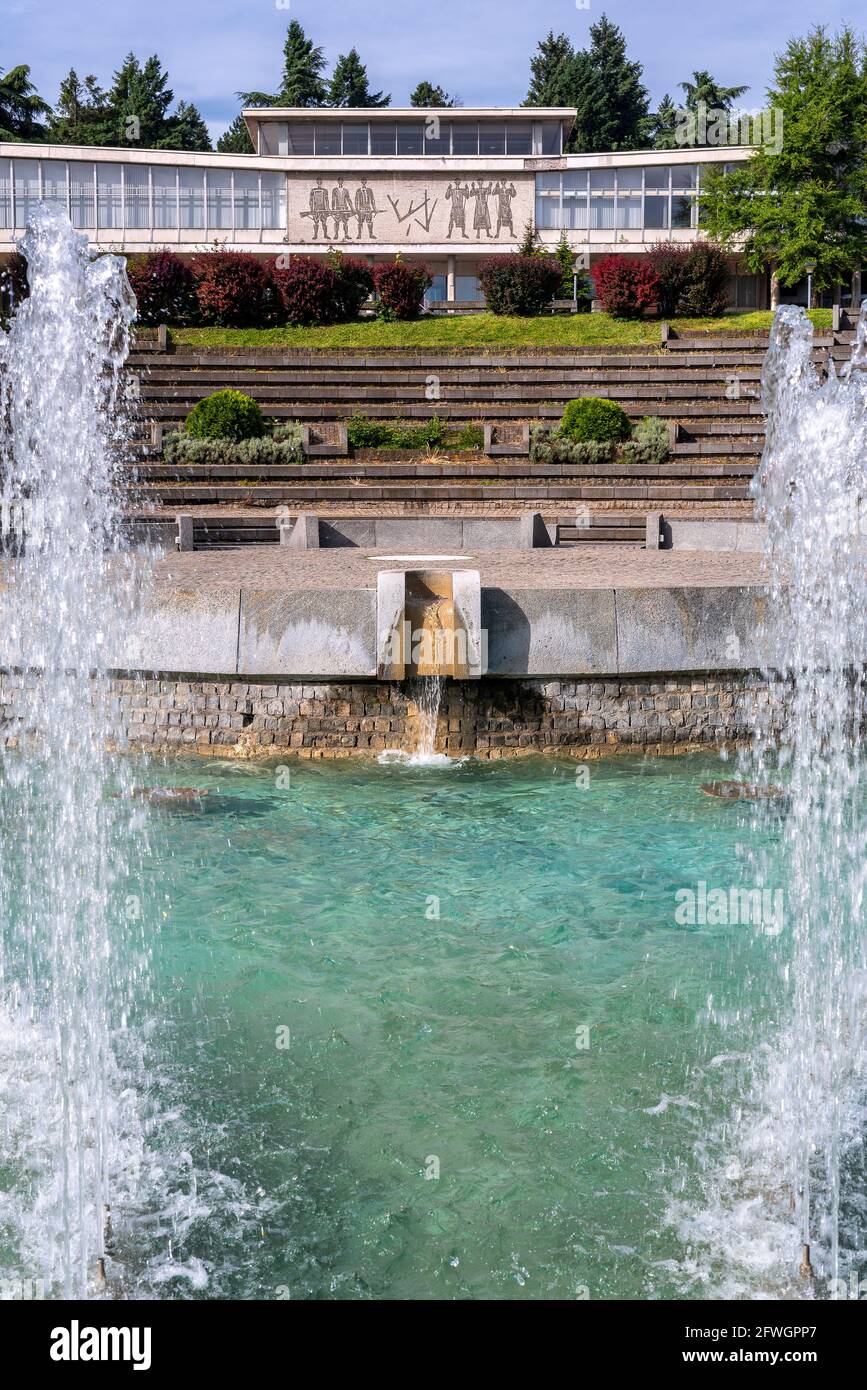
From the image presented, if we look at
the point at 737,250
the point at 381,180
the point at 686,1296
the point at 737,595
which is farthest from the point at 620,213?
the point at 686,1296

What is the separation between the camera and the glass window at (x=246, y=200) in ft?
133

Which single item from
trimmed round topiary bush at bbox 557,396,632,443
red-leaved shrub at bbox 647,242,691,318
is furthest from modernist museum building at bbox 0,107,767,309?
trimmed round topiary bush at bbox 557,396,632,443

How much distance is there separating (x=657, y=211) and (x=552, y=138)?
420 cm

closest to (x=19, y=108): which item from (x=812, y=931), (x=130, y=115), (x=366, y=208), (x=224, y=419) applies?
(x=130, y=115)

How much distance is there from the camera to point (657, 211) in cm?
4156

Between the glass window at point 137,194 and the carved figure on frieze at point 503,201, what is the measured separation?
1108cm

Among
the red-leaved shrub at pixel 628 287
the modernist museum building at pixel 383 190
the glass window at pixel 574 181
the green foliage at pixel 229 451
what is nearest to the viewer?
the green foliage at pixel 229 451

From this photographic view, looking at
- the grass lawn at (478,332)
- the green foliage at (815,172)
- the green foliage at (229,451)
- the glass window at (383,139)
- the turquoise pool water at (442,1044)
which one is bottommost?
the turquoise pool water at (442,1044)

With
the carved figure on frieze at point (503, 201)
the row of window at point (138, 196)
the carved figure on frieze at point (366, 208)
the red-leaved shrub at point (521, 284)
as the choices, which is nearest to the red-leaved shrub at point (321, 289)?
the red-leaved shrub at point (521, 284)

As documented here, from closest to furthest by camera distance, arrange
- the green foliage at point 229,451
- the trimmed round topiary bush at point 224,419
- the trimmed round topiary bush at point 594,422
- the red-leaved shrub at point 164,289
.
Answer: the green foliage at point 229,451 < the trimmed round topiary bush at point 224,419 < the trimmed round topiary bush at point 594,422 < the red-leaved shrub at point 164,289

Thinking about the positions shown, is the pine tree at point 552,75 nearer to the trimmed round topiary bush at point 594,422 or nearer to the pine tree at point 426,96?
the pine tree at point 426,96

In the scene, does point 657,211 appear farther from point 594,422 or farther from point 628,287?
point 594,422

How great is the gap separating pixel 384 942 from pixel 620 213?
127 feet
